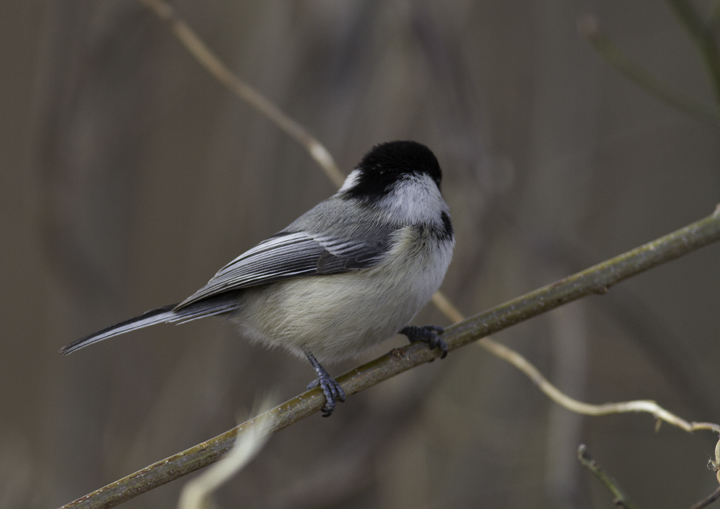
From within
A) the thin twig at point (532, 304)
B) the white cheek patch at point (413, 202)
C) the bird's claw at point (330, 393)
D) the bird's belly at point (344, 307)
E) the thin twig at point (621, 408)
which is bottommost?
the thin twig at point (621, 408)

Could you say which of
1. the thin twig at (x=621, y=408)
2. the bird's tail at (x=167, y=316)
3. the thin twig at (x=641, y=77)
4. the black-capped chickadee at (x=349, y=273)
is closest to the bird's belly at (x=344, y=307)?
the black-capped chickadee at (x=349, y=273)

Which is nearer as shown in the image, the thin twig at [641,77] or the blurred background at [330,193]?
the thin twig at [641,77]

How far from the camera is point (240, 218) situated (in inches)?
98.0

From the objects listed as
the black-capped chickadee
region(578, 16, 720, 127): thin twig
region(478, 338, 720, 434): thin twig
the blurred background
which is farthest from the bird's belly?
region(578, 16, 720, 127): thin twig

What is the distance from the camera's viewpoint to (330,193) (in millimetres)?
2619

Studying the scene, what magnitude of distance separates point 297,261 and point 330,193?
1029mm

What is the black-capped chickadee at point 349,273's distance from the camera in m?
1.54

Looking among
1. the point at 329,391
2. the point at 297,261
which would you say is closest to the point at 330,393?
the point at 329,391

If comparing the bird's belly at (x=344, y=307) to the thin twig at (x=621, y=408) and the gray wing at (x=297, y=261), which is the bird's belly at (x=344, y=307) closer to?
the gray wing at (x=297, y=261)

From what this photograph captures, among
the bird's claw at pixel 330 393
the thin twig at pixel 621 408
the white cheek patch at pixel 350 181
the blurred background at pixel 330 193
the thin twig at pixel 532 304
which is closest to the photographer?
the thin twig at pixel 621 408

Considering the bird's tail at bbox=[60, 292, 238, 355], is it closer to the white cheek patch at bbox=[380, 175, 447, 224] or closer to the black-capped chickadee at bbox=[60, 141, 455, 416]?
the black-capped chickadee at bbox=[60, 141, 455, 416]

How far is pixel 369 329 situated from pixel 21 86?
2.84 metres

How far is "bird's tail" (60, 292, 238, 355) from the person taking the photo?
4.52 ft

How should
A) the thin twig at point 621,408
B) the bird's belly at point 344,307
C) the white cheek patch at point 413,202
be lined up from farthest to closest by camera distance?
1. the white cheek patch at point 413,202
2. the bird's belly at point 344,307
3. the thin twig at point 621,408
